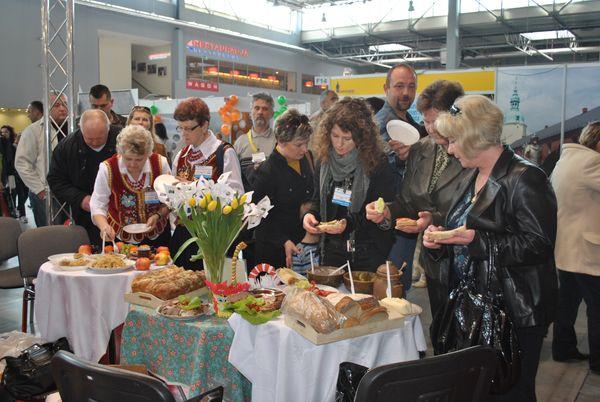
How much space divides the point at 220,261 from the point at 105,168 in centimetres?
139

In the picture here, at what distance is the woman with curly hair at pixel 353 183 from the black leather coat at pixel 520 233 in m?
0.69

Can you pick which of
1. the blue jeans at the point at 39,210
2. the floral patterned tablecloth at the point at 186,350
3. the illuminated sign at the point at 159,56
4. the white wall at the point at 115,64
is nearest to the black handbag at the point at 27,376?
the floral patterned tablecloth at the point at 186,350

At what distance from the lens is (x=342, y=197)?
2605 mm

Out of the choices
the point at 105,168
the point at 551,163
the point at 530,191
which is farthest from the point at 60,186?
the point at 551,163

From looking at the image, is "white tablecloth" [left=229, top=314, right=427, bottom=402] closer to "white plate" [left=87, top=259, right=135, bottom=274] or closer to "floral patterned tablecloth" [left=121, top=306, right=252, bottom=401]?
"floral patterned tablecloth" [left=121, top=306, right=252, bottom=401]

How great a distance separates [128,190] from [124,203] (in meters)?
0.08

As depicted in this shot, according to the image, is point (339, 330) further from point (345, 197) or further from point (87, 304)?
point (87, 304)

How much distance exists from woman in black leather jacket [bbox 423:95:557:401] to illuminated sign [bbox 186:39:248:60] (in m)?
16.6

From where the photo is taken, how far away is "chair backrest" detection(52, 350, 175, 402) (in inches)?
53.3

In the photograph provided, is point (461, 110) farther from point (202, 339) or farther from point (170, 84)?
point (170, 84)

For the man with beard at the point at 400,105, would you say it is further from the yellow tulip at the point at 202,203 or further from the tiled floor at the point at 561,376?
the yellow tulip at the point at 202,203

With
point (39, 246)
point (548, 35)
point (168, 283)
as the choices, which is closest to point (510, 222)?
point (168, 283)

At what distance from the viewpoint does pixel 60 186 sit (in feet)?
13.3

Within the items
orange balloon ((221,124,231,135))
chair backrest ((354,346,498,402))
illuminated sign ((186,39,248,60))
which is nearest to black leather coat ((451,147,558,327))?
chair backrest ((354,346,498,402))
